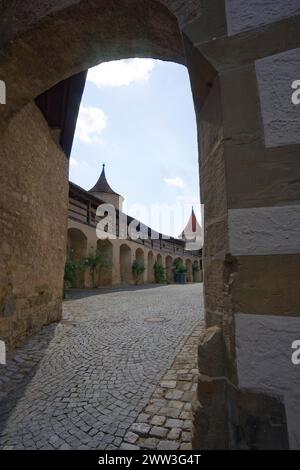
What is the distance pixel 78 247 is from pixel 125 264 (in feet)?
18.4

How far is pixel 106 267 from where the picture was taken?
14.4 m

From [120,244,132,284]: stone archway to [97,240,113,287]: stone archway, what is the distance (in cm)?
239

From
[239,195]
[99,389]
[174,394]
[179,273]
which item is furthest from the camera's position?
[179,273]

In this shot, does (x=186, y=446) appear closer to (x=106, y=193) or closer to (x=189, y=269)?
(x=106, y=193)

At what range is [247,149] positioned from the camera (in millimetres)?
1297

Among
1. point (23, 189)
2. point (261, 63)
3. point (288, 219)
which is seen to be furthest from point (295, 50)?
point (23, 189)

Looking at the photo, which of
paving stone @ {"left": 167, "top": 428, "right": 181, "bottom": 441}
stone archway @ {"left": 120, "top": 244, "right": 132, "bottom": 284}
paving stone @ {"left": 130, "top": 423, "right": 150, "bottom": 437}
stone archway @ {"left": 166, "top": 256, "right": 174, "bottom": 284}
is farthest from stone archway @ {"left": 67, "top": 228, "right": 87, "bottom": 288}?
stone archway @ {"left": 166, "top": 256, "right": 174, "bottom": 284}

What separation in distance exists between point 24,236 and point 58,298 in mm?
2044

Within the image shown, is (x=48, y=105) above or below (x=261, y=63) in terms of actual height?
above

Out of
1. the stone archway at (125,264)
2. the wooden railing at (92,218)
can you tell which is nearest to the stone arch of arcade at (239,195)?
the wooden railing at (92,218)

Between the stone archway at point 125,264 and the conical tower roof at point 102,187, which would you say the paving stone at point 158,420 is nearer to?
the stone archway at point 125,264

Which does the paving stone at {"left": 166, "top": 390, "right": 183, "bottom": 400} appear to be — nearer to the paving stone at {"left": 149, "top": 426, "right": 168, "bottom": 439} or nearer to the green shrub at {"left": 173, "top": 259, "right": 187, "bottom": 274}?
the paving stone at {"left": 149, "top": 426, "right": 168, "bottom": 439}

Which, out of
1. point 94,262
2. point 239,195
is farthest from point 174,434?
point 94,262
